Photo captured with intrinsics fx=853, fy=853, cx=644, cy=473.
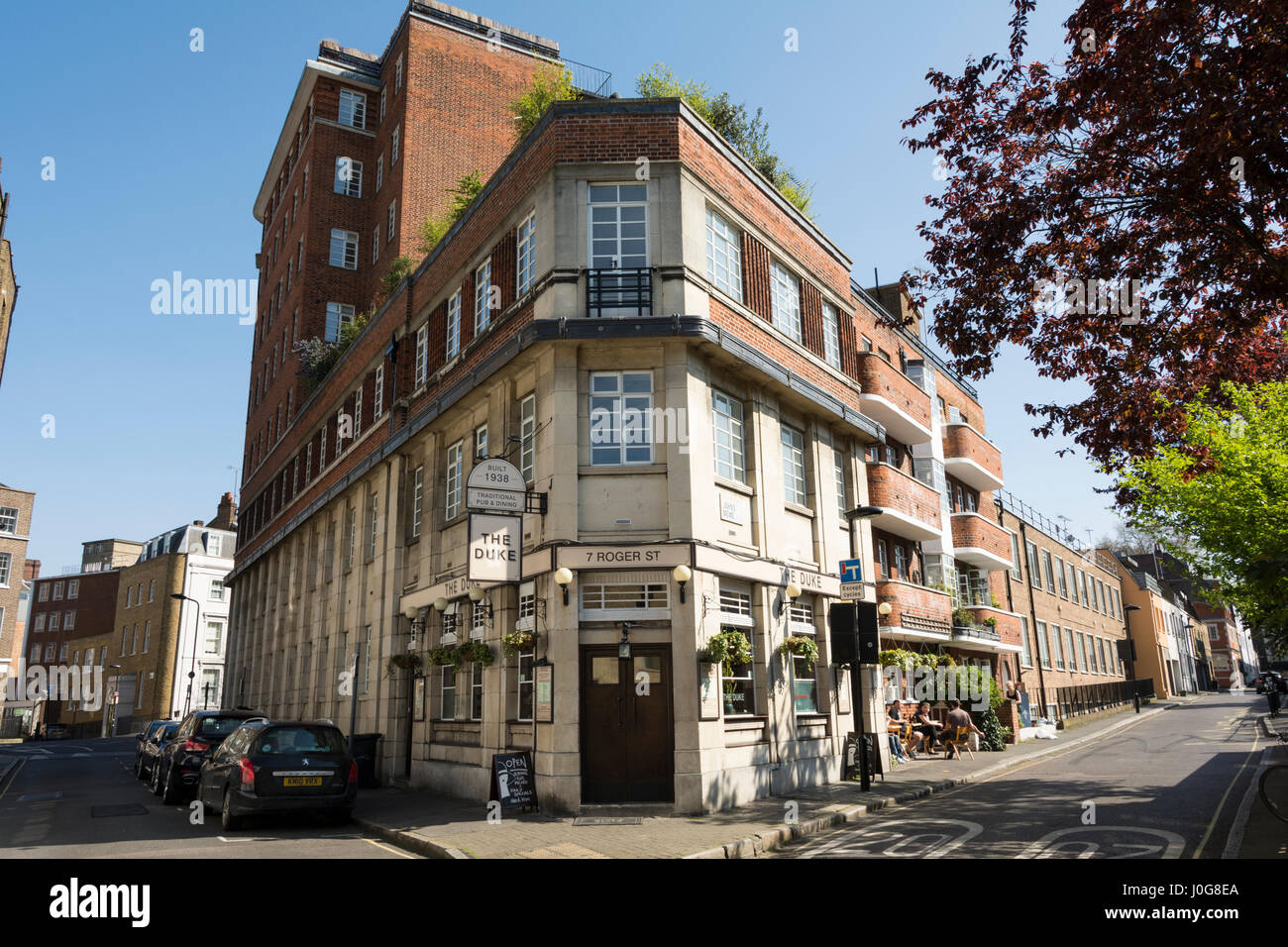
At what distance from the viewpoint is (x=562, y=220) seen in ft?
49.5

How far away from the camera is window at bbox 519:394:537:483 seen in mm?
15234

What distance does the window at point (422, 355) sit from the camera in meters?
20.7

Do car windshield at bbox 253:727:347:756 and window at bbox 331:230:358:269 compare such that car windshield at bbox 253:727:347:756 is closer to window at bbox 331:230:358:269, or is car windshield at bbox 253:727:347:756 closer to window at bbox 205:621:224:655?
window at bbox 331:230:358:269

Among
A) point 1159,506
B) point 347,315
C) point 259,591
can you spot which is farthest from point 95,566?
point 1159,506

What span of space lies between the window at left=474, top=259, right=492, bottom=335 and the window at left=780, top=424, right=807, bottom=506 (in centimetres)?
652

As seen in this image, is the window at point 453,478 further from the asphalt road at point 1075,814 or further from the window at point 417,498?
the asphalt road at point 1075,814

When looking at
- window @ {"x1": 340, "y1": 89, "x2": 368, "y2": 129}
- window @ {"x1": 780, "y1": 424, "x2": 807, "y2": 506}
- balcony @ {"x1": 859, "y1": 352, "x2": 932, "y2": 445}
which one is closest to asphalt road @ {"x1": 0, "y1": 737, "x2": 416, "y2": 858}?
window @ {"x1": 780, "y1": 424, "x2": 807, "y2": 506}

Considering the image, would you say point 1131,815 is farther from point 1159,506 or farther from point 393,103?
point 393,103

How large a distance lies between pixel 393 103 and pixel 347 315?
8.59m

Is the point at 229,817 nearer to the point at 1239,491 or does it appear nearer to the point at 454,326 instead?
the point at 454,326

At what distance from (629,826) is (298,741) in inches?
211

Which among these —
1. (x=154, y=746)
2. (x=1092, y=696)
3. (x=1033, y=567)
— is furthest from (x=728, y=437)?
(x=1092, y=696)
